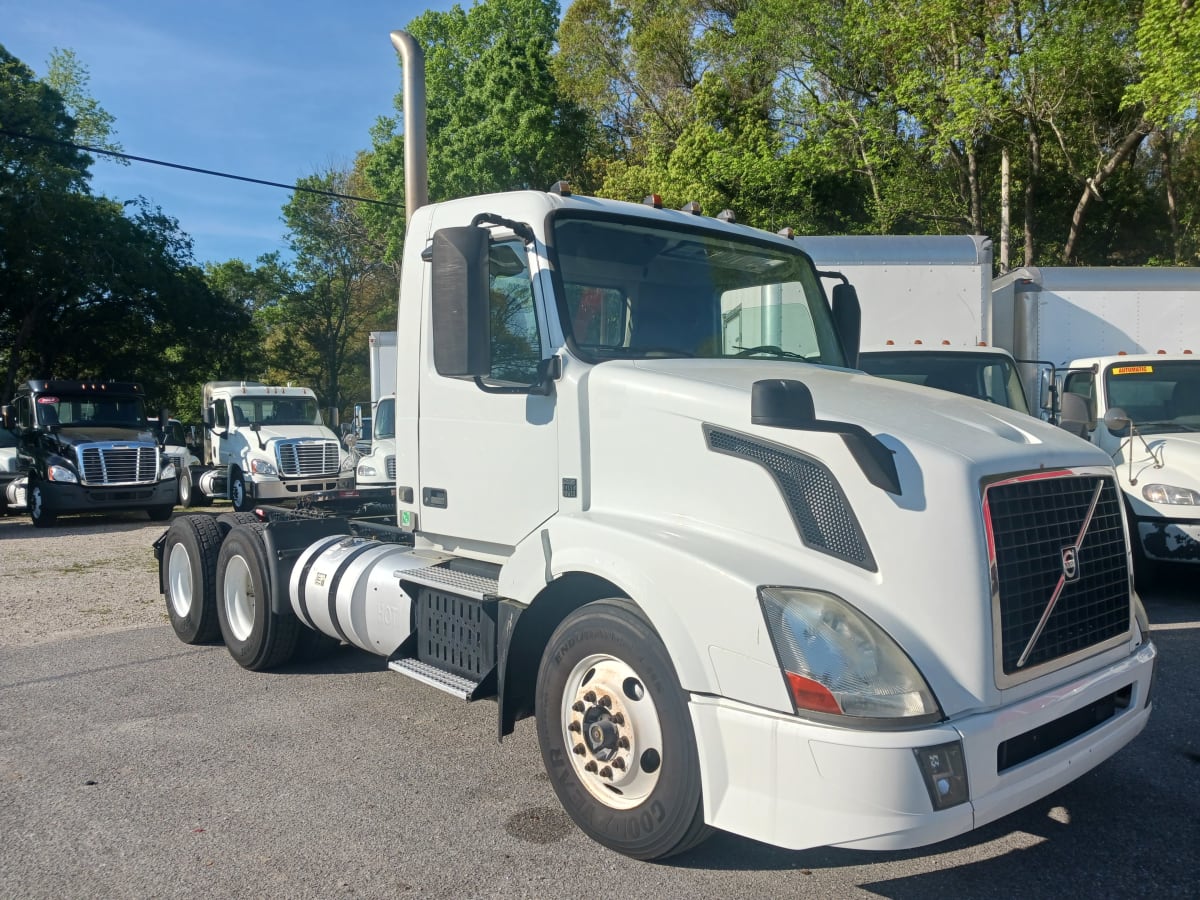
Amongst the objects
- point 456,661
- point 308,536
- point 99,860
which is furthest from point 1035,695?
point 308,536

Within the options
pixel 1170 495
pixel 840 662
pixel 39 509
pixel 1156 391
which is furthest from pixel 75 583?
pixel 1156 391

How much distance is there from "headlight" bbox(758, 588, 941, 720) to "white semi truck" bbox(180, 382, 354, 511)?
16029 mm

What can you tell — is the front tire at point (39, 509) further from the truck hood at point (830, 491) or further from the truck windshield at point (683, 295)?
the truck hood at point (830, 491)

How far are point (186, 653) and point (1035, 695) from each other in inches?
228

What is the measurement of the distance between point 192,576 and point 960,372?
22.1ft

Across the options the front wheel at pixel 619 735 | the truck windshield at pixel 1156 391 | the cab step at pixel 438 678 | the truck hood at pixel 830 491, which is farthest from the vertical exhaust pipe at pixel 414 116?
the truck windshield at pixel 1156 391

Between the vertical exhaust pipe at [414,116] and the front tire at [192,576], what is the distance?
287 centimetres

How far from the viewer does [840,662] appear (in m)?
2.84

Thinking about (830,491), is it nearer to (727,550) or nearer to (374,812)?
(727,550)

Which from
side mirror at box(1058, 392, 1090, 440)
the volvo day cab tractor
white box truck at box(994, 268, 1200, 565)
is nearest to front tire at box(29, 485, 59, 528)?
the volvo day cab tractor

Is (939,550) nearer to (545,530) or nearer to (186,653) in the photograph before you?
(545,530)

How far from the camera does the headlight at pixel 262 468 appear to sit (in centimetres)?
1898

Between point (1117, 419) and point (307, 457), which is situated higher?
point (1117, 419)

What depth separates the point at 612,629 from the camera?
3.41 meters
